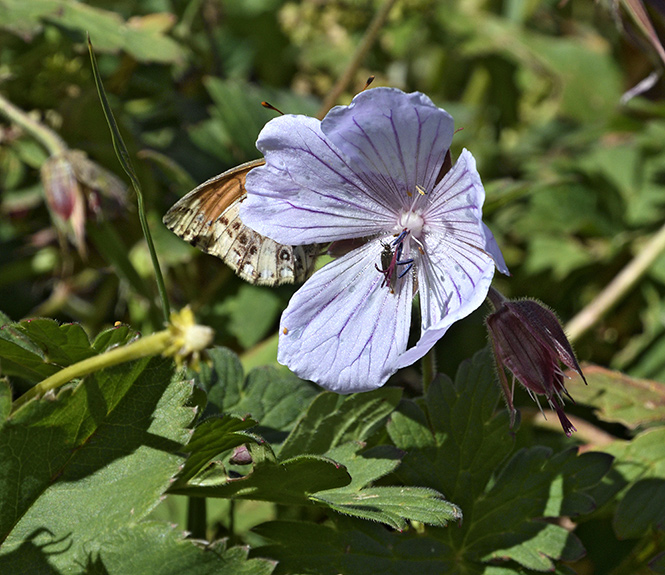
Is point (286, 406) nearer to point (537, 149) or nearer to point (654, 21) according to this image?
point (654, 21)

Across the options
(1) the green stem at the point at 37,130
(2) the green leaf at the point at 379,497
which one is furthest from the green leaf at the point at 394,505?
(1) the green stem at the point at 37,130

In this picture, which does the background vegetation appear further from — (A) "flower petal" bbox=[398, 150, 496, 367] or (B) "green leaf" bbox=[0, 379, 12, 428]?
(A) "flower petal" bbox=[398, 150, 496, 367]

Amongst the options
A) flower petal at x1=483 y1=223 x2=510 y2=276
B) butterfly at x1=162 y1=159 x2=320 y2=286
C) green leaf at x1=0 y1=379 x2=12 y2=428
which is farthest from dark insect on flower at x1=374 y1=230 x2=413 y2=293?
green leaf at x1=0 y1=379 x2=12 y2=428

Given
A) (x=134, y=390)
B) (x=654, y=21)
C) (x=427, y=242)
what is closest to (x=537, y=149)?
(x=654, y=21)

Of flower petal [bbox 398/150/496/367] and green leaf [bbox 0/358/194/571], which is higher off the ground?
flower petal [bbox 398/150/496/367]

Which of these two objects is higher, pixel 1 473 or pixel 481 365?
pixel 481 365

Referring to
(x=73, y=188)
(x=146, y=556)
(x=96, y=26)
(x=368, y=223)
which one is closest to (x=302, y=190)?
(x=368, y=223)

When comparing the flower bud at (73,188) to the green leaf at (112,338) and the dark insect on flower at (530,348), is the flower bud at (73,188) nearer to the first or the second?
the green leaf at (112,338)
